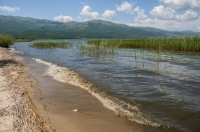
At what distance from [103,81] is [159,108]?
16.0 ft

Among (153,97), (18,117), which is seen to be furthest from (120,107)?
(18,117)

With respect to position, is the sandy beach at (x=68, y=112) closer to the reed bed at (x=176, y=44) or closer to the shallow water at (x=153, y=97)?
the shallow water at (x=153, y=97)

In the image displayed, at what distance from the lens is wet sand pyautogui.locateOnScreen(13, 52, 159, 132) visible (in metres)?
5.41

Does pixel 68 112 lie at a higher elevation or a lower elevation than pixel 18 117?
lower

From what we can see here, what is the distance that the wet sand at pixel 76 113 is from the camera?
541 cm

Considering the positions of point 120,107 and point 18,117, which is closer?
point 18,117

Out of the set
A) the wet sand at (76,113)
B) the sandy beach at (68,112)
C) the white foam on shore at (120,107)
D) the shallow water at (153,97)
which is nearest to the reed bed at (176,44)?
the shallow water at (153,97)

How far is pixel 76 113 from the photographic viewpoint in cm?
646

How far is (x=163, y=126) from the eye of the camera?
219 inches

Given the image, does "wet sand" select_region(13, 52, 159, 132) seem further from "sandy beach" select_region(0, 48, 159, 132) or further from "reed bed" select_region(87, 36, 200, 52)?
"reed bed" select_region(87, 36, 200, 52)

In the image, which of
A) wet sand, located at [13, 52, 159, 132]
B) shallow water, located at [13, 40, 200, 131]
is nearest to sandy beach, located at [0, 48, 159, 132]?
wet sand, located at [13, 52, 159, 132]

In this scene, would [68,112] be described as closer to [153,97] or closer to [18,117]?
[18,117]

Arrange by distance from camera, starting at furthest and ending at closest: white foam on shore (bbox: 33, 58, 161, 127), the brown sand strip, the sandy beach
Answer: white foam on shore (bbox: 33, 58, 161, 127)
the sandy beach
the brown sand strip

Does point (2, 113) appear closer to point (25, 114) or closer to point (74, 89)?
point (25, 114)
